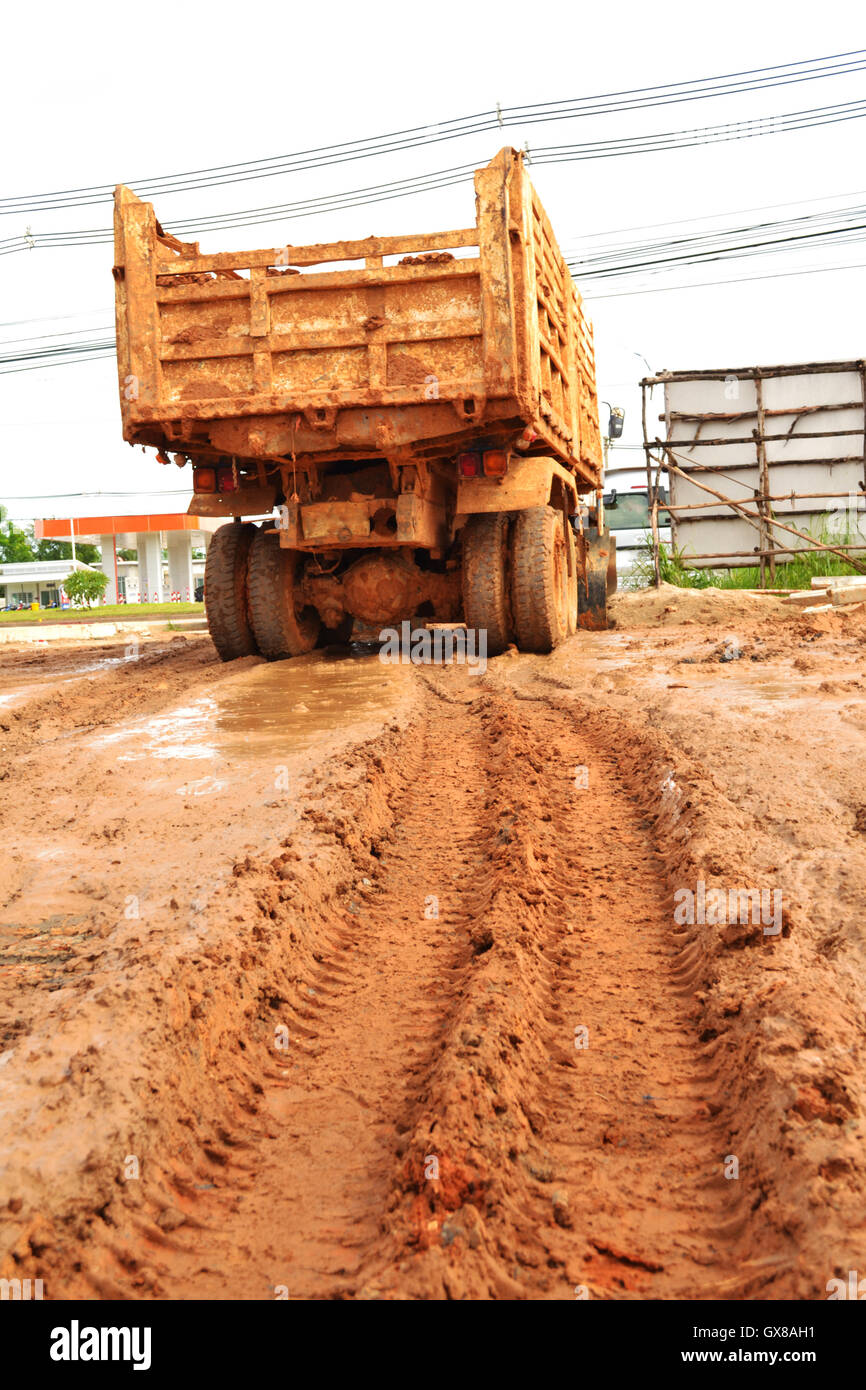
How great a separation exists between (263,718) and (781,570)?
11798 mm

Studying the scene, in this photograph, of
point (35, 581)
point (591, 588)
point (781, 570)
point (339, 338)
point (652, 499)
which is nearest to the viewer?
point (339, 338)

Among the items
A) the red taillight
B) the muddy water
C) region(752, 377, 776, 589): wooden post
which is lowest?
the muddy water

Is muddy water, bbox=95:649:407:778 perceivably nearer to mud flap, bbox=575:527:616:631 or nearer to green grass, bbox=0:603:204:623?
mud flap, bbox=575:527:616:631

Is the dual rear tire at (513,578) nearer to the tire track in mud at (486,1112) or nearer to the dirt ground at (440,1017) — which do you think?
the dirt ground at (440,1017)

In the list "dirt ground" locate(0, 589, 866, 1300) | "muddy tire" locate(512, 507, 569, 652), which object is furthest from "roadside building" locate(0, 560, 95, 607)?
"dirt ground" locate(0, 589, 866, 1300)

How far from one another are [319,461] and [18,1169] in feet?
22.2

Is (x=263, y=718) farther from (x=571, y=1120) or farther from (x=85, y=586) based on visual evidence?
(x=85, y=586)

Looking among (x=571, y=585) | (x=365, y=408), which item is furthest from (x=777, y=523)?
(x=365, y=408)

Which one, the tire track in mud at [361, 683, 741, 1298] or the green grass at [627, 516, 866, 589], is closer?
the tire track in mud at [361, 683, 741, 1298]

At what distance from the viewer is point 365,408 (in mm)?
7758

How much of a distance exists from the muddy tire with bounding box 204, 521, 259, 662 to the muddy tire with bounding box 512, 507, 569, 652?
7.83ft

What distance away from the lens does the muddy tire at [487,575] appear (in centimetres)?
888

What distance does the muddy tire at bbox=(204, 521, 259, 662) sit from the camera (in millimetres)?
9422

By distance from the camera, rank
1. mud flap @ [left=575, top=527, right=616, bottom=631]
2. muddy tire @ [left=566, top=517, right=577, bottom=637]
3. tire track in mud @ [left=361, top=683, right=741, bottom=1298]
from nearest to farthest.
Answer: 1. tire track in mud @ [left=361, top=683, right=741, bottom=1298]
2. muddy tire @ [left=566, top=517, right=577, bottom=637]
3. mud flap @ [left=575, top=527, right=616, bottom=631]
